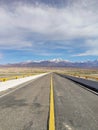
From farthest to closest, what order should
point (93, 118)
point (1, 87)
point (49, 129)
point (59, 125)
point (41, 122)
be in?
point (1, 87)
point (93, 118)
point (41, 122)
point (59, 125)
point (49, 129)

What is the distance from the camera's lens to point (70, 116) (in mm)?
7613

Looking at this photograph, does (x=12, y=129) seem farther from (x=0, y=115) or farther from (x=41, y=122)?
(x=0, y=115)

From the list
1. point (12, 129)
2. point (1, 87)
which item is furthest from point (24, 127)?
point (1, 87)

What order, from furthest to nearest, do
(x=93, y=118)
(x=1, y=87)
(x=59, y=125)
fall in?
(x=1, y=87) → (x=93, y=118) → (x=59, y=125)

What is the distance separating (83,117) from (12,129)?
9.49ft

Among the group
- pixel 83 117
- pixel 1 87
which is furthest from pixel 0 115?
pixel 1 87

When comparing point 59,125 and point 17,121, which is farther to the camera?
point 17,121

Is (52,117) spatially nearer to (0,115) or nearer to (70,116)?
(70,116)

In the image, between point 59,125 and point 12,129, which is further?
point 59,125

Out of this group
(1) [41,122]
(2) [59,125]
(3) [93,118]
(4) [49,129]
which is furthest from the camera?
(3) [93,118]

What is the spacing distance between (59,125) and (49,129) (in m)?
0.59

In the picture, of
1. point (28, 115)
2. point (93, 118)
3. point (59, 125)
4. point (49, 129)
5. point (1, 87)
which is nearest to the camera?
point (49, 129)

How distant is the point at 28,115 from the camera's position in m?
7.77

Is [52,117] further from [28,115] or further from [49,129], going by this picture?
[49,129]
